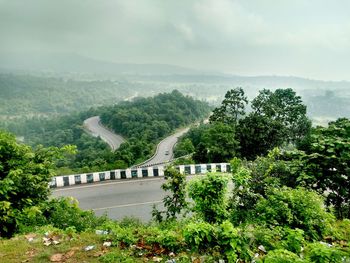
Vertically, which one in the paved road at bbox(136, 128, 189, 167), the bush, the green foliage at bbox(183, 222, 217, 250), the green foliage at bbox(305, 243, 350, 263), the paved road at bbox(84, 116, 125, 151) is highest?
the green foliage at bbox(305, 243, 350, 263)

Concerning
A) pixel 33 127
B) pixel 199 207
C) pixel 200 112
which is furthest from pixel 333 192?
pixel 33 127

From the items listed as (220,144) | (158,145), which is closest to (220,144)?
(220,144)

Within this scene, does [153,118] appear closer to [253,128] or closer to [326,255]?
[253,128]

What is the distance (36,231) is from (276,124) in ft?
71.1

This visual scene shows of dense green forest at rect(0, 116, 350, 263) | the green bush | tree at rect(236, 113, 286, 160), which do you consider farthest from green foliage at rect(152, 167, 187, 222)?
tree at rect(236, 113, 286, 160)

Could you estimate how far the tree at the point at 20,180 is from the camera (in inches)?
298

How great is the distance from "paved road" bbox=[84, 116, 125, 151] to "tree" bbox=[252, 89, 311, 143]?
47.0m

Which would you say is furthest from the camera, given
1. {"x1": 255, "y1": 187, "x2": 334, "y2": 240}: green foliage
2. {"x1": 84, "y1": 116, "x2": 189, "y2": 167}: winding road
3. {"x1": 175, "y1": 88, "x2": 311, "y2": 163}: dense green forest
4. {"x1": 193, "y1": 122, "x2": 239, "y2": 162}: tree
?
{"x1": 84, "y1": 116, "x2": 189, "y2": 167}: winding road

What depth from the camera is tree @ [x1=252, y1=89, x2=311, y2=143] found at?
2742 centimetres

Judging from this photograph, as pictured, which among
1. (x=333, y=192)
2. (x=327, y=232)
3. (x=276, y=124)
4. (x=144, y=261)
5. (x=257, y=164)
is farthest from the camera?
(x=276, y=124)

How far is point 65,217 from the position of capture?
898 cm

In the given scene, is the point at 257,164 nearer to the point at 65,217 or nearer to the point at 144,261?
the point at 144,261

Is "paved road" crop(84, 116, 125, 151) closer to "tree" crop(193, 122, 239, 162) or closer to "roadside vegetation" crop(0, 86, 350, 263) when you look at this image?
"tree" crop(193, 122, 239, 162)

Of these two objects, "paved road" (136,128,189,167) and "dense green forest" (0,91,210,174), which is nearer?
"paved road" (136,128,189,167)
